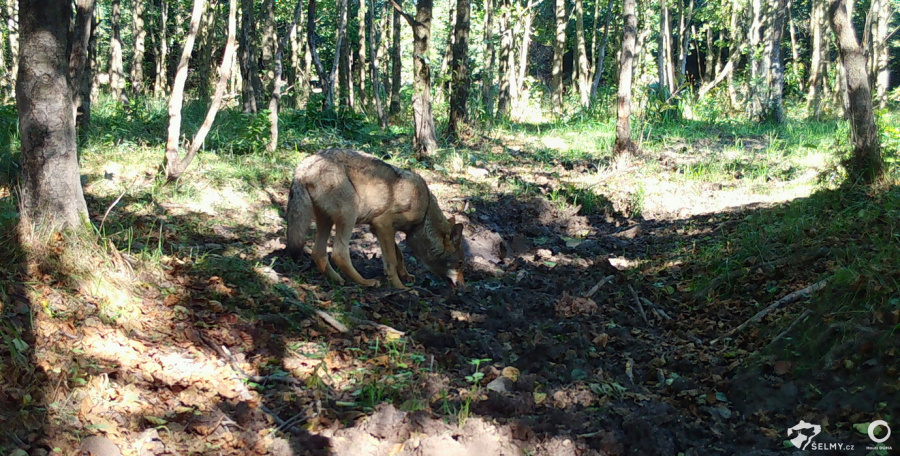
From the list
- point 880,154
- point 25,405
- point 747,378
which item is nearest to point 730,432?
point 747,378

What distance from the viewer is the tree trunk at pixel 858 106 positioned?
25.5 ft

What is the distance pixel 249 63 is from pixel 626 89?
8.32 m

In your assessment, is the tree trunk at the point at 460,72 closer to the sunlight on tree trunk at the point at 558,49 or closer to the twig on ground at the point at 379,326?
the sunlight on tree trunk at the point at 558,49

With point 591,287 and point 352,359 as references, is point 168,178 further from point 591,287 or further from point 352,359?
point 591,287

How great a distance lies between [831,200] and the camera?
7.76 metres

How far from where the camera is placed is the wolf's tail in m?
6.74

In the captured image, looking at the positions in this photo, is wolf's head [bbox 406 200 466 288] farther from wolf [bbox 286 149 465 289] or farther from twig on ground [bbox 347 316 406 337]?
twig on ground [bbox 347 316 406 337]

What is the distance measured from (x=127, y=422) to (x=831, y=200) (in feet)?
24.9

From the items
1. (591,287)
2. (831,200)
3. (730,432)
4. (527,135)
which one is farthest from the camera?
(527,135)

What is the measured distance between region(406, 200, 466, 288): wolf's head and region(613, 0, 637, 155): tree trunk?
6120mm

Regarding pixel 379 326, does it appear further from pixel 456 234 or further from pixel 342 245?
pixel 456 234

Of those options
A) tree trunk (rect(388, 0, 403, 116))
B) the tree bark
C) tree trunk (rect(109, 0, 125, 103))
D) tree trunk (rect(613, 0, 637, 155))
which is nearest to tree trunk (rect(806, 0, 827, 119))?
tree trunk (rect(613, 0, 637, 155))
